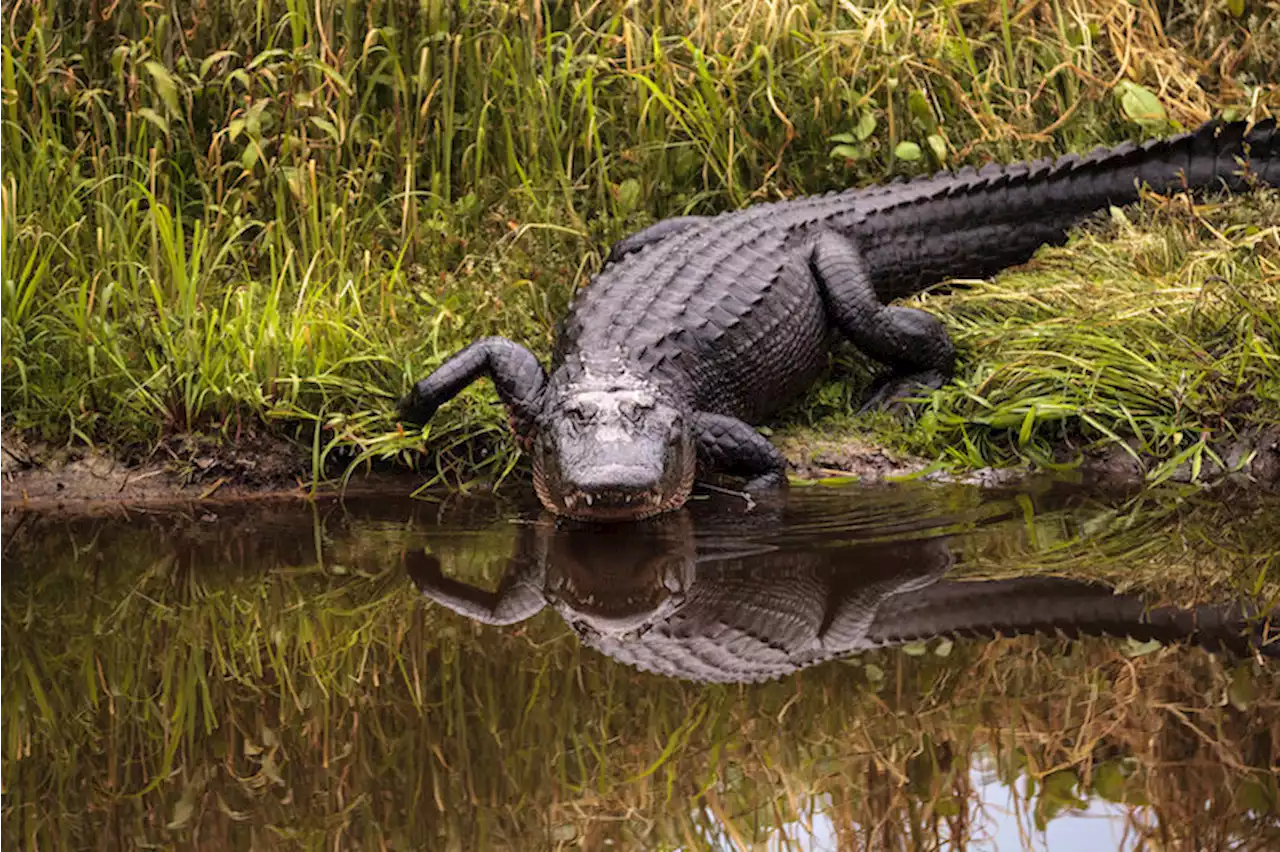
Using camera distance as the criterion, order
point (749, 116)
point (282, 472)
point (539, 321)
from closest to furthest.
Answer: point (282, 472)
point (539, 321)
point (749, 116)

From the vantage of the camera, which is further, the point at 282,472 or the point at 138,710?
the point at 282,472

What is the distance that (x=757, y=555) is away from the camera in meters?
4.03

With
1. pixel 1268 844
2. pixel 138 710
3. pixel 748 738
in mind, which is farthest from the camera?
pixel 138 710

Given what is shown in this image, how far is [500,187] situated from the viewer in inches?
242

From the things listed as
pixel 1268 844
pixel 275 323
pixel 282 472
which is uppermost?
pixel 1268 844

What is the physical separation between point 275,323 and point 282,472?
0.50 meters

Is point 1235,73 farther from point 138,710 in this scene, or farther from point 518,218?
point 138,710

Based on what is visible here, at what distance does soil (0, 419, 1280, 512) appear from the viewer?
4.90m

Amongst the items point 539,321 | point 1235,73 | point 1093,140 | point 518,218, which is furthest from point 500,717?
point 1235,73

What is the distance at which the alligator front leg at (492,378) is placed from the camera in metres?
4.92

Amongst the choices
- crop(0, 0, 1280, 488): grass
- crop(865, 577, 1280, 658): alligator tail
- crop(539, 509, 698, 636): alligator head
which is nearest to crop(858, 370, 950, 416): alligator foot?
crop(0, 0, 1280, 488): grass

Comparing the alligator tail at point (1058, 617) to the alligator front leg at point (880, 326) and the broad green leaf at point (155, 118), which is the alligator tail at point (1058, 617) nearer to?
the alligator front leg at point (880, 326)

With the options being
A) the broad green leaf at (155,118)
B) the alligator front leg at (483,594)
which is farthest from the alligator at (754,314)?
the broad green leaf at (155,118)

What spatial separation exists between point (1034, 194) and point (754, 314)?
1474 millimetres
